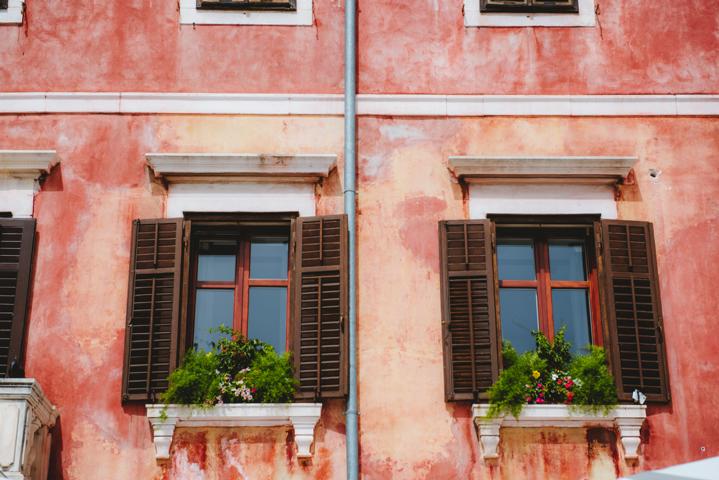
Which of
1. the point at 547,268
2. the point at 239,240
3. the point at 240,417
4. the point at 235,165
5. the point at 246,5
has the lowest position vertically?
the point at 240,417

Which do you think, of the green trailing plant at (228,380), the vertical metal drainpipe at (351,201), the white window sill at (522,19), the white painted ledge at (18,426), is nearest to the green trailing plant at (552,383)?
the vertical metal drainpipe at (351,201)

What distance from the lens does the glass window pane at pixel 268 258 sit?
10953mm

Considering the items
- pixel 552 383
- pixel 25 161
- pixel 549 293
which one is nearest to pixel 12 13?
pixel 25 161

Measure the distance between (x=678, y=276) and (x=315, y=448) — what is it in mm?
3555

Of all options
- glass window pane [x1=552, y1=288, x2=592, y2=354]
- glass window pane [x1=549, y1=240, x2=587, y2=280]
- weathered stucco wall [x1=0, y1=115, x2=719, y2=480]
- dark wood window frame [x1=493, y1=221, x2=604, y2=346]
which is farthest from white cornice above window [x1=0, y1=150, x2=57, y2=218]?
glass window pane [x1=552, y1=288, x2=592, y2=354]

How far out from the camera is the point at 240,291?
10859 millimetres

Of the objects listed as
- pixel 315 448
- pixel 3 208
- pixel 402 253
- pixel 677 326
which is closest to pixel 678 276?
pixel 677 326

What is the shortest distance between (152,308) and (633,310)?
4.15 m

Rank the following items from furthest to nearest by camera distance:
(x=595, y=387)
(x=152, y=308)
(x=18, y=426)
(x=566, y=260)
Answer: (x=566, y=260) < (x=152, y=308) < (x=595, y=387) < (x=18, y=426)

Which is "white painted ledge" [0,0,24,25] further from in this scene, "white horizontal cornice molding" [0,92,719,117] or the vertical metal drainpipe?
the vertical metal drainpipe

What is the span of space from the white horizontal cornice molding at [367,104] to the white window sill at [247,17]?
0.77 meters

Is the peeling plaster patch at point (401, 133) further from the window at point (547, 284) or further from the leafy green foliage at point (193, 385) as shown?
the leafy green foliage at point (193, 385)

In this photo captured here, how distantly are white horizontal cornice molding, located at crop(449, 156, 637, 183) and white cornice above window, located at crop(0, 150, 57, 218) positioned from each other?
A: 3652 millimetres

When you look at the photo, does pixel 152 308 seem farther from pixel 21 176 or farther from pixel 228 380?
pixel 21 176
